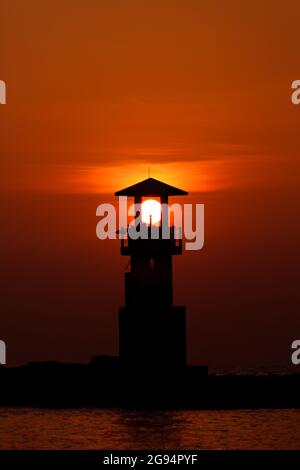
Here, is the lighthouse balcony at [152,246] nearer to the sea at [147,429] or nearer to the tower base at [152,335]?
the tower base at [152,335]

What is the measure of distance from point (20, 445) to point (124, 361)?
7702mm

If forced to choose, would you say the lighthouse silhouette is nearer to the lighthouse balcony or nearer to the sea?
the lighthouse balcony

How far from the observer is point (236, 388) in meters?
75.1

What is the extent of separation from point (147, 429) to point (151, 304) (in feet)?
16.5

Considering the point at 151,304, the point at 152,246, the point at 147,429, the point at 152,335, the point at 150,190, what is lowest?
the point at 147,429

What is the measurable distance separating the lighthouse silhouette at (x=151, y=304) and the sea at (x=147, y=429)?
197 centimetres

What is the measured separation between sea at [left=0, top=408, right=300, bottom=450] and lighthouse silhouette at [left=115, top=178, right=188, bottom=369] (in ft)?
6.47

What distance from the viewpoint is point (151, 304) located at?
68812mm

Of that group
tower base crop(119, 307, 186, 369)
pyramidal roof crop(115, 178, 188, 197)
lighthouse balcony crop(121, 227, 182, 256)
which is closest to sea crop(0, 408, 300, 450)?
tower base crop(119, 307, 186, 369)

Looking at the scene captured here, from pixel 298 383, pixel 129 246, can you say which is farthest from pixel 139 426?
pixel 298 383

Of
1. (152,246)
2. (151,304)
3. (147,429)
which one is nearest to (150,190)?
(152,246)

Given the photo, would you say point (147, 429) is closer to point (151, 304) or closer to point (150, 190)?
point (151, 304)

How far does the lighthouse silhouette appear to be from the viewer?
224 feet
